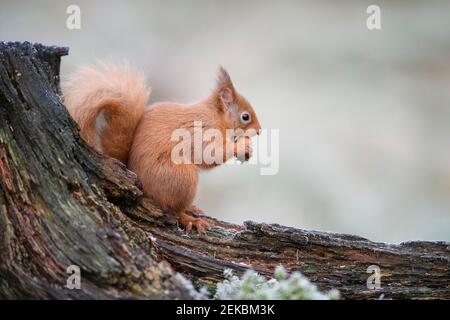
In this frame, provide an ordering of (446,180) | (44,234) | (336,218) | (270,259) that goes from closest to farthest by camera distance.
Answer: (44,234) < (270,259) < (336,218) < (446,180)

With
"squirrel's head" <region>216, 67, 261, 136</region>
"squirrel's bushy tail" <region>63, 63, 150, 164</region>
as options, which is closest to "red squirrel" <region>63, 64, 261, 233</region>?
"squirrel's bushy tail" <region>63, 63, 150, 164</region>

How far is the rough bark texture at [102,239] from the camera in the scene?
2.07 metres

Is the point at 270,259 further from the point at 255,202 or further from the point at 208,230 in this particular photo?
the point at 255,202

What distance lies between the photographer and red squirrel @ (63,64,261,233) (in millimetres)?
2846

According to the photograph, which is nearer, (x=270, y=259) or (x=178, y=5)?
(x=270, y=259)

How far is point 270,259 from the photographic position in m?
2.72

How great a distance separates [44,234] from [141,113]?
3.41 ft

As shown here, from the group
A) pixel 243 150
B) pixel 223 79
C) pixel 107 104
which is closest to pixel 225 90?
pixel 223 79

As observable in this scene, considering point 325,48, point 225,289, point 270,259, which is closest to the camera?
point 225,289

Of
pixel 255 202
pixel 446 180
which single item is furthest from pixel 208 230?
pixel 446 180

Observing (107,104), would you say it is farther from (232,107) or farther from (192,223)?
(232,107)

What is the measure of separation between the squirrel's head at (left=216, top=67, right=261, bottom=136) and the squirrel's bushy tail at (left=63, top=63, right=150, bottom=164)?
47 cm

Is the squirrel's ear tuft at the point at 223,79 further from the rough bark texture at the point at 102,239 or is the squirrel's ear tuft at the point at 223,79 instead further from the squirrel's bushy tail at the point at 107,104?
the rough bark texture at the point at 102,239

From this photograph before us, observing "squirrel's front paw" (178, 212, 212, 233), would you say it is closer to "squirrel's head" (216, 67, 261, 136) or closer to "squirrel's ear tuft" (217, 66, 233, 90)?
"squirrel's head" (216, 67, 261, 136)
